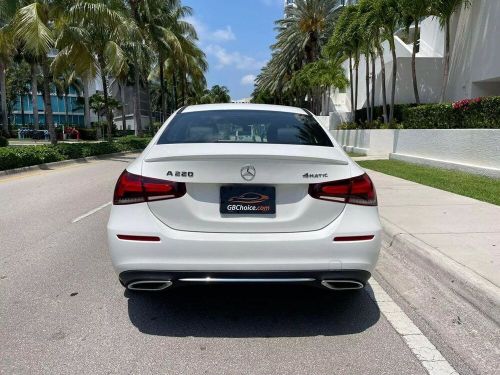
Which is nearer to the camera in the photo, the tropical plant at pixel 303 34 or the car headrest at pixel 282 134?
the car headrest at pixel 282 134

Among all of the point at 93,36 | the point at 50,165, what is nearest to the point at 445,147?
the point at 50,165

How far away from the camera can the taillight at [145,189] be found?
353 cm

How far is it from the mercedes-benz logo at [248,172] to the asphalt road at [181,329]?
3.98 feet

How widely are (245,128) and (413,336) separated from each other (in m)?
2.30

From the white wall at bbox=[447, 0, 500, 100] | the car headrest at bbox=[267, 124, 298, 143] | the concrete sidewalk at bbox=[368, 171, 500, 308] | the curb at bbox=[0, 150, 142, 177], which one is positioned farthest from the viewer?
the white wall at bbox=[447, 0, 500, 100]

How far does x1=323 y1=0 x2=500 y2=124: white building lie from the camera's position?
61.4 ft

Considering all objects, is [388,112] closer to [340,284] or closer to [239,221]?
[340,284]

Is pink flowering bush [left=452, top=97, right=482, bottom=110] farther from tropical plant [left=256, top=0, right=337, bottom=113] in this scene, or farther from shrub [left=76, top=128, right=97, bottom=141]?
shrub [left=76, top=128, right=97, bottom=141]

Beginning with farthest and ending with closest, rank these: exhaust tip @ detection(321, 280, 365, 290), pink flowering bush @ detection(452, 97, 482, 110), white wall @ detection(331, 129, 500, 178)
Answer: pink flowering bush @ detection(452, 97, 482, 110) → white wall @ detection(331, 129, 500, 178) → exhaust tip @ detection(321, 280, 365, 290)

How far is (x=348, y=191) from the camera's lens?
364 cm

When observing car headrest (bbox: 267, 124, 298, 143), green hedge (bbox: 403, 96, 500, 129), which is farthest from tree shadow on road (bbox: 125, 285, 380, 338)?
green hedge (bbox: 403, 96, 500, 129)

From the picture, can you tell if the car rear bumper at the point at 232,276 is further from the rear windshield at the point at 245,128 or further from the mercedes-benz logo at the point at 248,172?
the rear windshield at the point at 245,128

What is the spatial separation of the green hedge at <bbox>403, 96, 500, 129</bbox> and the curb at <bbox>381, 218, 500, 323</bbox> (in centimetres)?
816

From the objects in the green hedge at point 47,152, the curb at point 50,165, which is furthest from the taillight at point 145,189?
the green hedge at point 47,152
